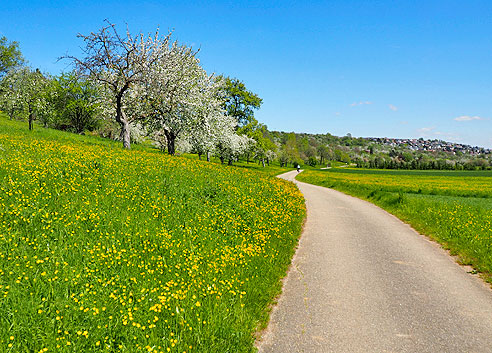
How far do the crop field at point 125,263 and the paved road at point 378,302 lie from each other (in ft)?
2.15

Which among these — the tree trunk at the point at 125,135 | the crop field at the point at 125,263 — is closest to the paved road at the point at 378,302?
the crop field at the point at 125,263

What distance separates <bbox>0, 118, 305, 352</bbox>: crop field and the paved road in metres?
0.65

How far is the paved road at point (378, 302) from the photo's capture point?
4.80 m

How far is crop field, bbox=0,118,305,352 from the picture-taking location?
4.24 metres

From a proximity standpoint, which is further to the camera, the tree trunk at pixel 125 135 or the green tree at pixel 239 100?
the green tree at pixel 239 100

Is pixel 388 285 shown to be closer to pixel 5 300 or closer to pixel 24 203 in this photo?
pixel 5 300

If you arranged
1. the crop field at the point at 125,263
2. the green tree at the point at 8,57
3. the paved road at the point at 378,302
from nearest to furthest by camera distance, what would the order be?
the crop field at the point at 125,263 → the paved road at the point at 378,302 → the green tree at the point at 8,57

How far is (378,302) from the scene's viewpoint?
6145 mm

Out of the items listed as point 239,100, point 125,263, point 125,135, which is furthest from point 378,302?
point 239,100

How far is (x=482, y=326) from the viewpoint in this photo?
5.40 m

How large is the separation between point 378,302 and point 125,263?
18.8ft

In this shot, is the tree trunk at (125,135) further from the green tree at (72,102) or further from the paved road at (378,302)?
the green tree at (72,102)

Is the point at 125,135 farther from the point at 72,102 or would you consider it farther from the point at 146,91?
the point at 72,102

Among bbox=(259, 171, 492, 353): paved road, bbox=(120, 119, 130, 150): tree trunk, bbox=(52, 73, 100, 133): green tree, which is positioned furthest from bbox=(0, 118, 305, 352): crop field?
bbox=(52, 73, 100, 133): green tree
